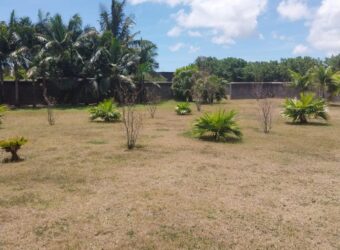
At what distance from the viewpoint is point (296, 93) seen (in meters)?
28.2

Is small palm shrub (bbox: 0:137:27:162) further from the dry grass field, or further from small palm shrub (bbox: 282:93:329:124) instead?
small palm shrub (bbox: 282:93:329:124)

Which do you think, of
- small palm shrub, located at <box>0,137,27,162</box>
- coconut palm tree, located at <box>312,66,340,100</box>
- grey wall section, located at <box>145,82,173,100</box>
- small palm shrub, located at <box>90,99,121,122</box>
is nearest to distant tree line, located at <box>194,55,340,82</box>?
grey wall section, located at <box>145,82,173,100</box>

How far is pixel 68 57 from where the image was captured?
22.0 metres

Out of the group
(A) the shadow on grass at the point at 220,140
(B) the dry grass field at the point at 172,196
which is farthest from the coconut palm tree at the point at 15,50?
(A) the shadow on grass at the point at 220,140

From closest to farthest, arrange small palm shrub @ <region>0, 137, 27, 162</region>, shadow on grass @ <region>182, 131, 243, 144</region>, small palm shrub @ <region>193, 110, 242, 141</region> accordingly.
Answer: small palm shrub @ <region>0, 137, 27, 162</region> < shadow on grass @ <region>182, 131, 243, 144</region> < small palm shrub @ <region>193, 110, 242, 141</region>

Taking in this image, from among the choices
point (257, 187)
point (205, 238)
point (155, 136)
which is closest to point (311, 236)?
point (205, 238)

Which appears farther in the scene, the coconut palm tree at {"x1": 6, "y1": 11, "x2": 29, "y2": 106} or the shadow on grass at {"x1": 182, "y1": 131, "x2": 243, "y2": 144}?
the coconut palm tree at {"x1": 6, "y1": 11, "x2": 29, "y2": 106}

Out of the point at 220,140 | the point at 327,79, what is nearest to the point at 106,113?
the point at 220,140

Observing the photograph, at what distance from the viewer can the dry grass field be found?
13.4ft

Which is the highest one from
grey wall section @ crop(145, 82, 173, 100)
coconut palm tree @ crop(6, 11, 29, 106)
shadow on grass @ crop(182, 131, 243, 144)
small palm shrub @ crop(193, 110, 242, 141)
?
coconut palm tree @ crop(6, 11, 29, 106)

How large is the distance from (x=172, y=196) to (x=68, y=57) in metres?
18.1

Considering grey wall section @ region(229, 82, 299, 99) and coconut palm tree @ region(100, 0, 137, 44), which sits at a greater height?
coconut palm tree @ region(100, 0, 137, 44)

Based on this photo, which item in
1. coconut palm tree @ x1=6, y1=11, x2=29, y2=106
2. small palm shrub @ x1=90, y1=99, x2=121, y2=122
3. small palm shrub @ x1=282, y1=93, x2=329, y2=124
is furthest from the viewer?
coconut palm tree @ x1=6, y1=11, x2=29, y2=106

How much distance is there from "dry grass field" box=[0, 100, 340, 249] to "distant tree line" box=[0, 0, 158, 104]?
12.4 m
